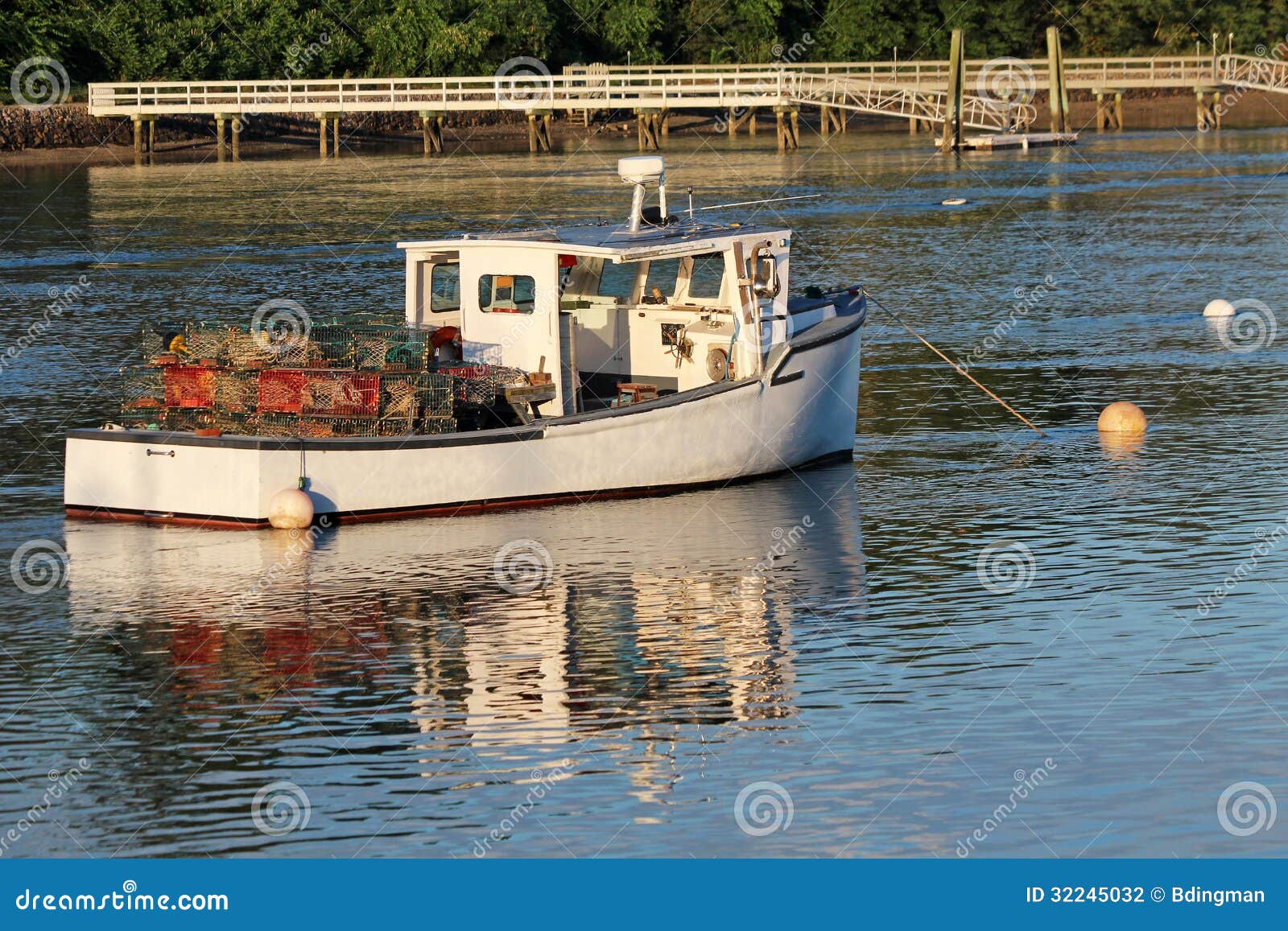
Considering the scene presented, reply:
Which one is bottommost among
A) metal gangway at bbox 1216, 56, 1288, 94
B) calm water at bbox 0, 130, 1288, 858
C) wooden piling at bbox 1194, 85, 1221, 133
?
calm water at bbox 0, 130, 1288, 858

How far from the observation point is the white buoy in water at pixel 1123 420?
25.8 m

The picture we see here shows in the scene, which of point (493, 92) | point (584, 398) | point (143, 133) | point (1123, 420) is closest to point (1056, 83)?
point (493, 92)

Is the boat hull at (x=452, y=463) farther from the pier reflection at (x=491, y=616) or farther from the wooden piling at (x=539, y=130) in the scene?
the wooden piling at (x=539, y=130)

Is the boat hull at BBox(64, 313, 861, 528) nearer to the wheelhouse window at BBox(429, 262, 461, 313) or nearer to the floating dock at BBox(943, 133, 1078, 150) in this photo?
the wheelhouse window at BBox(429, 262, 461, 313)

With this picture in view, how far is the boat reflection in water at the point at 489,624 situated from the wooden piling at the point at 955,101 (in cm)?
5779

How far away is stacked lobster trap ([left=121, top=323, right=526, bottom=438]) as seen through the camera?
20891 millimetres

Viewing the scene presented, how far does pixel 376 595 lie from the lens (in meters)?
18.7

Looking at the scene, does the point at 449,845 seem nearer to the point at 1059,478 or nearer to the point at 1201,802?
the point at 1201,802

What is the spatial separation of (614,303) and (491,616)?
6448mm

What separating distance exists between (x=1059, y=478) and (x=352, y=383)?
341 inches

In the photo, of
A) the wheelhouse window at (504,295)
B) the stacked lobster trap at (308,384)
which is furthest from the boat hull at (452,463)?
the wheelhouse window at (504,295)

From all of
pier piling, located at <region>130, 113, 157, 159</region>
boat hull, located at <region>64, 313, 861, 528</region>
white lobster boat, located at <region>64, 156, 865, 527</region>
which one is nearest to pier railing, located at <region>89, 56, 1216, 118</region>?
pier piling, located at <region>130, 113, 157, 159</region>

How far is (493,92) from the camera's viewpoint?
75.6 meters

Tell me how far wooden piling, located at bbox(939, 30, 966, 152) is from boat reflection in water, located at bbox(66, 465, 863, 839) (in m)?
57.8
